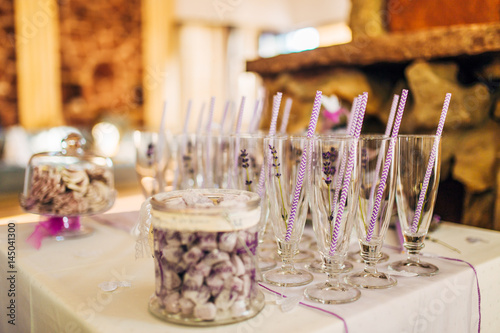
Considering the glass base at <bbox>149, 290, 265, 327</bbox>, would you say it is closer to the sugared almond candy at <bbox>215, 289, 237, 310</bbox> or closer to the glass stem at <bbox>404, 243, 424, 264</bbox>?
the sugared almond candy at <bbox>215, 289, 237, 310</bbox>

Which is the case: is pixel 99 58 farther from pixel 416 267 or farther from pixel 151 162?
pixel 416 267

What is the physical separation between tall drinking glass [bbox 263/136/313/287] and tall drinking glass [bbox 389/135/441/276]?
0.22 m

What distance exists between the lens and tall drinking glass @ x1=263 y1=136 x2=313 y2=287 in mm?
775

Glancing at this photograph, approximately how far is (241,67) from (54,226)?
638cm

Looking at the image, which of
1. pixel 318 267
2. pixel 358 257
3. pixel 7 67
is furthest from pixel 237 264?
pixel 7 67

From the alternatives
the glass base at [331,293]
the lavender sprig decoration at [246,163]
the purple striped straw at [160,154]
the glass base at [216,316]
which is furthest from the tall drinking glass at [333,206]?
the purple striped straw at [160,154]

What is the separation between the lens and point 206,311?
1.96 ft

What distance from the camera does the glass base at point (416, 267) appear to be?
0.83m

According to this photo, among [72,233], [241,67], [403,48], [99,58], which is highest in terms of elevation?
[241,67]

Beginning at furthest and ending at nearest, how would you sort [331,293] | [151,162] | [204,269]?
[151,162] < [331,293] < [204,269]

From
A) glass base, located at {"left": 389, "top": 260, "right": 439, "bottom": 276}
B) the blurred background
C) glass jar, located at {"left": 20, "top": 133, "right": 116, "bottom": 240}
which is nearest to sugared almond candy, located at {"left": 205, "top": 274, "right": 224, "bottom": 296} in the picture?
glass base, located at {"left": 389, "top": 260, "right": 439, "bottom": 276}

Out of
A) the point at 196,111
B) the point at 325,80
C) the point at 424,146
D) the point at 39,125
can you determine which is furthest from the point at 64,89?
the point at 424,146

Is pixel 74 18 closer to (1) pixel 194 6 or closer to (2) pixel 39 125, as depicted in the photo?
(2) pixel 39 125

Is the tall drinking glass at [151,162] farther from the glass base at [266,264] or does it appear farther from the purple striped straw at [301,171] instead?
the purple striped straw at [301,171]
